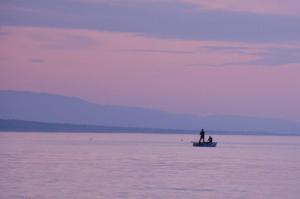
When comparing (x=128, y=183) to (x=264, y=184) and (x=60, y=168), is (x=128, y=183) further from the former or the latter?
(x=60, y=168)

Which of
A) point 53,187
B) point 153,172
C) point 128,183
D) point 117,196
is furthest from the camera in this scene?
point 153,172

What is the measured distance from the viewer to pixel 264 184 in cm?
3931

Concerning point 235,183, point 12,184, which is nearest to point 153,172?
point 235,183

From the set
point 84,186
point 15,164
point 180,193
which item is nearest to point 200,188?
point 180,193

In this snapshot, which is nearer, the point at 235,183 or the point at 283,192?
the point at 283,192

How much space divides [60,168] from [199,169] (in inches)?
311

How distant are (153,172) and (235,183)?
724cm

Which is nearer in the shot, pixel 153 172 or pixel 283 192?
pixel 283 192

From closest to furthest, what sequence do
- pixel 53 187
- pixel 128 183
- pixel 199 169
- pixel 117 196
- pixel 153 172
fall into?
pixel 117 196
pixel 53 187
pixel 128 183
pixel 153 172
pixel 199 169

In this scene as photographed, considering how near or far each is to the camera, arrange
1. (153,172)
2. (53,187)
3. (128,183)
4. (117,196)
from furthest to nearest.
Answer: (153,172), (128,183), (53,187), (117,196)

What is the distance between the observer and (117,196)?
108 ft

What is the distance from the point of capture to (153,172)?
150ft

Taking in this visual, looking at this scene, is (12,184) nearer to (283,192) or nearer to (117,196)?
(117,196)

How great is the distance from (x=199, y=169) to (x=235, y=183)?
10.1m
